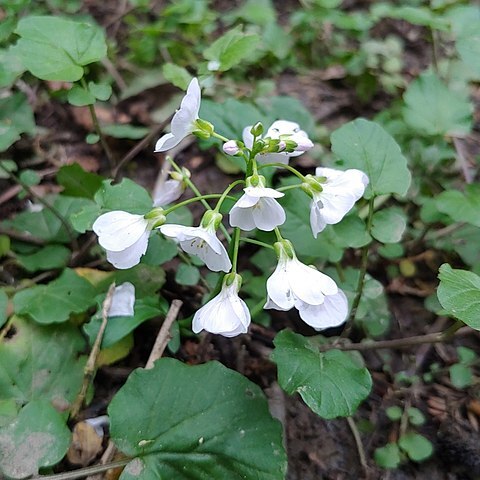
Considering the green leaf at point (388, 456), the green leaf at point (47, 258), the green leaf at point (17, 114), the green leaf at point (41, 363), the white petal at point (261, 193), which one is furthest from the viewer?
the green leaf at point (17, 114)

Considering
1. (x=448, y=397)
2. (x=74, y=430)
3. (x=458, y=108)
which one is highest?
(x=458, y=108)

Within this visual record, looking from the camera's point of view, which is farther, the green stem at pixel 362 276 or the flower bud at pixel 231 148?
the green stem at pixel 362 276

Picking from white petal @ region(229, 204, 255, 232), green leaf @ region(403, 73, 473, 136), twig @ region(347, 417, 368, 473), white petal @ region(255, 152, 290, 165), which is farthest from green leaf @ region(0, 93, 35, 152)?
twig @ region(347, 417, 368, 473)

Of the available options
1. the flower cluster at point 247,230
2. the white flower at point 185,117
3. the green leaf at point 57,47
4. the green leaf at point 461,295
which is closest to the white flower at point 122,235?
the flower cluster at point 247,230

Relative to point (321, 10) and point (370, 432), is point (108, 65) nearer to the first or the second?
point (321, 10)

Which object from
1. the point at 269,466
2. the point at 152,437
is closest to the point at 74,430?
the point at 152,437

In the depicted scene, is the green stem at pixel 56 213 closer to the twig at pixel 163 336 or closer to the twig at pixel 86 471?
the twig at pixel 163 336
